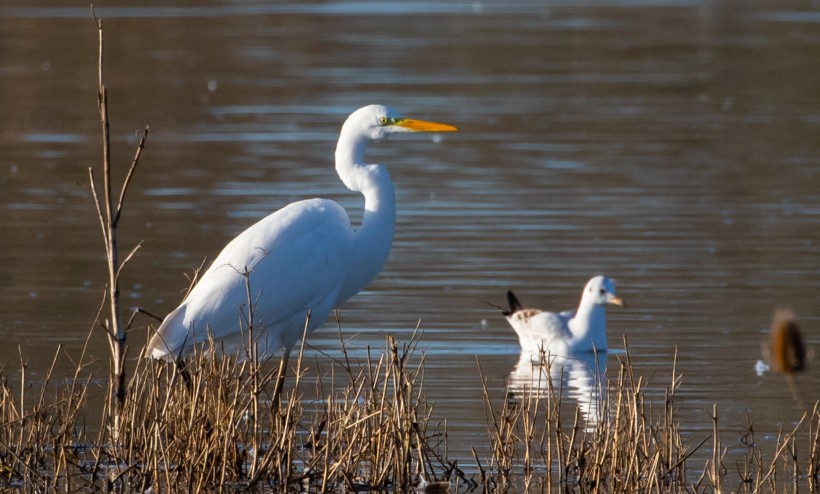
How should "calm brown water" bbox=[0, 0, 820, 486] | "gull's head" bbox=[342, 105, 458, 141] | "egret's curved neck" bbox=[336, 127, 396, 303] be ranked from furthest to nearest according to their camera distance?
"calm brown water" bbox=[0, 0, 820, 486] → "gull's head" bbox=[342, 105, 458, 141] → "egret's curved neck" bbox=[336, 127, 396, 303]

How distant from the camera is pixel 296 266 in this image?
757 centimetres

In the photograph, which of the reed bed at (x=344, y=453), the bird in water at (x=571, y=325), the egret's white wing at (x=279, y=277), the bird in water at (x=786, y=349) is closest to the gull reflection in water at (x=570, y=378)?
the bird in water at (x=571, y=325)

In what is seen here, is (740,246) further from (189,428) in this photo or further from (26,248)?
(189,428)

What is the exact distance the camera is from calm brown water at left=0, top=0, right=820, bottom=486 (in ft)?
32.0

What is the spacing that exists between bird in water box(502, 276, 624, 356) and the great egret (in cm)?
181

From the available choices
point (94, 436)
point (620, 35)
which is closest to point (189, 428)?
point (94, 436)

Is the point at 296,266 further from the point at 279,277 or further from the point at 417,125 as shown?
the point at 417,125

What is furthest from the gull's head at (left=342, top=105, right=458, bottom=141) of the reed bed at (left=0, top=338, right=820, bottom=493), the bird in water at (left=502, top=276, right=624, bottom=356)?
the bird in water at (left=502, top=276, right=624, bottom=356)

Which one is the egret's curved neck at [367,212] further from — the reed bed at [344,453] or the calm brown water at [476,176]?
the reed bed at [344,453]

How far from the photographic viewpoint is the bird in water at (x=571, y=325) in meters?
9.48

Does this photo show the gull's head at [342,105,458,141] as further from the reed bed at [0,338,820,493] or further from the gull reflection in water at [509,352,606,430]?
the reed bed at [0,338,820,493]

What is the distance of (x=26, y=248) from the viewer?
494 inches

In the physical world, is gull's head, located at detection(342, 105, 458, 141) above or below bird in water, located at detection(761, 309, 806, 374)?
above

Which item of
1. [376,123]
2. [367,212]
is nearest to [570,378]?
[367,212]
